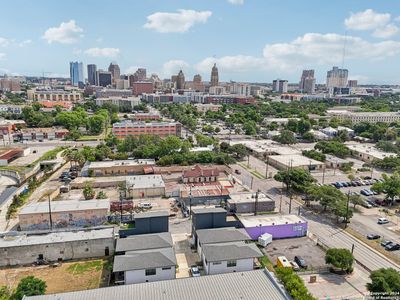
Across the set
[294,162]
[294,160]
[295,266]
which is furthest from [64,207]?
[294,160]

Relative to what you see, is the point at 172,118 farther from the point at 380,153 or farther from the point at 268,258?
the point at 268,258

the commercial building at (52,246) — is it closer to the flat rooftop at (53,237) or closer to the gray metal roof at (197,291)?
the flat rooftop at (53,237)

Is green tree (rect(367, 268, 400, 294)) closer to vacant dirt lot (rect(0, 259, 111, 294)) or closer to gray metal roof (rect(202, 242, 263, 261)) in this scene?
gray metal roof (rect(202, 242, 263, 261))

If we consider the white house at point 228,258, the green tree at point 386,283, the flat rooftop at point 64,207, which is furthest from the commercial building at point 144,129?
the green tree at point 386,283

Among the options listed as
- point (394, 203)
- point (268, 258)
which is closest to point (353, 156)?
point (394, 203)

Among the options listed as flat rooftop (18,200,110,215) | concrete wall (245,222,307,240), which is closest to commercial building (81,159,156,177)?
flat rooftop (18,200,110,215)

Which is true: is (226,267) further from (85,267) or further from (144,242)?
(85,267)
